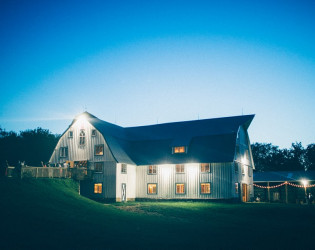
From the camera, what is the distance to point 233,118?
40.3 m

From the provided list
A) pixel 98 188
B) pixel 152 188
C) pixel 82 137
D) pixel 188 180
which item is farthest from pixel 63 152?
pixel 188 180

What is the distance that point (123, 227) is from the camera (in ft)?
58.2

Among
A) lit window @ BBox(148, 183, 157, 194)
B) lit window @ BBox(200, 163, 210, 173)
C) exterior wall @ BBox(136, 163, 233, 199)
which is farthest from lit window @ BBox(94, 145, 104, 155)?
lit window @ BBox(200, 163, 210, 173)

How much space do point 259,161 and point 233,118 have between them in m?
37.9

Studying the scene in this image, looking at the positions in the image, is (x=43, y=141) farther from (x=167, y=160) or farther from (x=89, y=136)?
(x=167, y=160)

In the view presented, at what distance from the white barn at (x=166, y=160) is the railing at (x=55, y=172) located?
1.75m

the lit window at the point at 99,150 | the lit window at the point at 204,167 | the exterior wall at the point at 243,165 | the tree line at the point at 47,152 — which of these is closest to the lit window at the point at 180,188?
the lit window at the point at 204,167

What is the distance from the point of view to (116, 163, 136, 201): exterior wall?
3697 cm

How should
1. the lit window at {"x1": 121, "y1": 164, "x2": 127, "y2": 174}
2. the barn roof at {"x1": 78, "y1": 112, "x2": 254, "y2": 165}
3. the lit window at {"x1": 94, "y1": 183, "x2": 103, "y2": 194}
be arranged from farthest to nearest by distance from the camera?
the lit window at {"x1": 121, "y1": 164, "x2": 127, "y2": 174}, the lit window at {"x1": 94, "y1": 183, "x2": 103, "y2": 194}, the barn roof at {"x1": 78, "y1": 112, "x2": 254, "y2": 165}

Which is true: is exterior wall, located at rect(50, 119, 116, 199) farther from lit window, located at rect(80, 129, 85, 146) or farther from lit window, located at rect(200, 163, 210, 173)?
lit window, located at rect(200, 163, 210, 173)

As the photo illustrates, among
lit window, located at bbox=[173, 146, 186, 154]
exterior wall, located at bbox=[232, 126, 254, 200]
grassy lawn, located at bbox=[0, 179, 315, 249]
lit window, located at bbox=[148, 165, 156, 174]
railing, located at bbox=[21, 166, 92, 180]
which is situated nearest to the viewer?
grassy lawn, located at bbox=[0, 179, 315, 249]

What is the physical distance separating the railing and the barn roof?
14.5 ft

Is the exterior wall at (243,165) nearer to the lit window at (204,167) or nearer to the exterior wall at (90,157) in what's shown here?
the lit window at (204,167)

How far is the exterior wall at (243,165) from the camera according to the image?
121 ft
